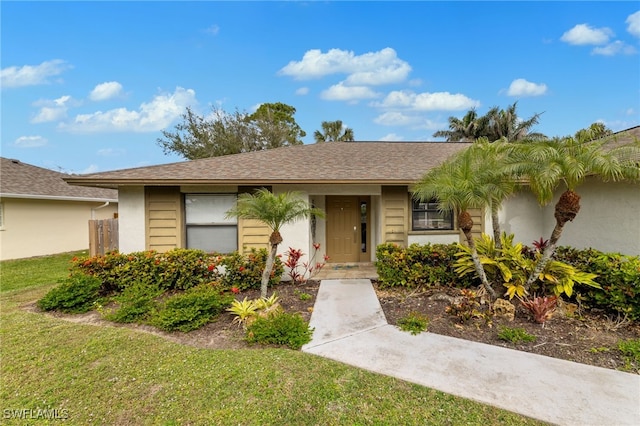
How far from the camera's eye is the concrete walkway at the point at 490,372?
250cm

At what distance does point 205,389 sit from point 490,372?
9.86ft

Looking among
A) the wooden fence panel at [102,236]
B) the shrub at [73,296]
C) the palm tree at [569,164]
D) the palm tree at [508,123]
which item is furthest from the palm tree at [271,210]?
the palm tree at [508,123]

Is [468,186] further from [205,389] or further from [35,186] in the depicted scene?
[35,186]

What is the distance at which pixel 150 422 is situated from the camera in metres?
2.40

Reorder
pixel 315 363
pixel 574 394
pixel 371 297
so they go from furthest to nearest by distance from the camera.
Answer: pixel 371 297 → pixel 315 363 → pixel 574 394

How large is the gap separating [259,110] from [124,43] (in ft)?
70.2

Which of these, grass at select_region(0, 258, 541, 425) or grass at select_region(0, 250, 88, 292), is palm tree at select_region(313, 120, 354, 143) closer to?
grass at select_region(0, 250, 88, 292)

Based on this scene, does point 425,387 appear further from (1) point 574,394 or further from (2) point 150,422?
(2) point 150,422

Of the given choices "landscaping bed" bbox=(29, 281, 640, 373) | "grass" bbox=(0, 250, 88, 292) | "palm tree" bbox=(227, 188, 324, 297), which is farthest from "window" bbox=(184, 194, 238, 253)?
"grass" bbox=(0, 250, 88, 292)

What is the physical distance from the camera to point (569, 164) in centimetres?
401

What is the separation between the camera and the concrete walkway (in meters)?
2.50

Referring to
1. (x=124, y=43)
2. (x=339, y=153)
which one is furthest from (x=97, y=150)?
(x=339, y=153)

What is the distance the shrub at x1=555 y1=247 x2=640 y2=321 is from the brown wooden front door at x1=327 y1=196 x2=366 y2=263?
16.9ft

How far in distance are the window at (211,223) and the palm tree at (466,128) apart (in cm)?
2687
